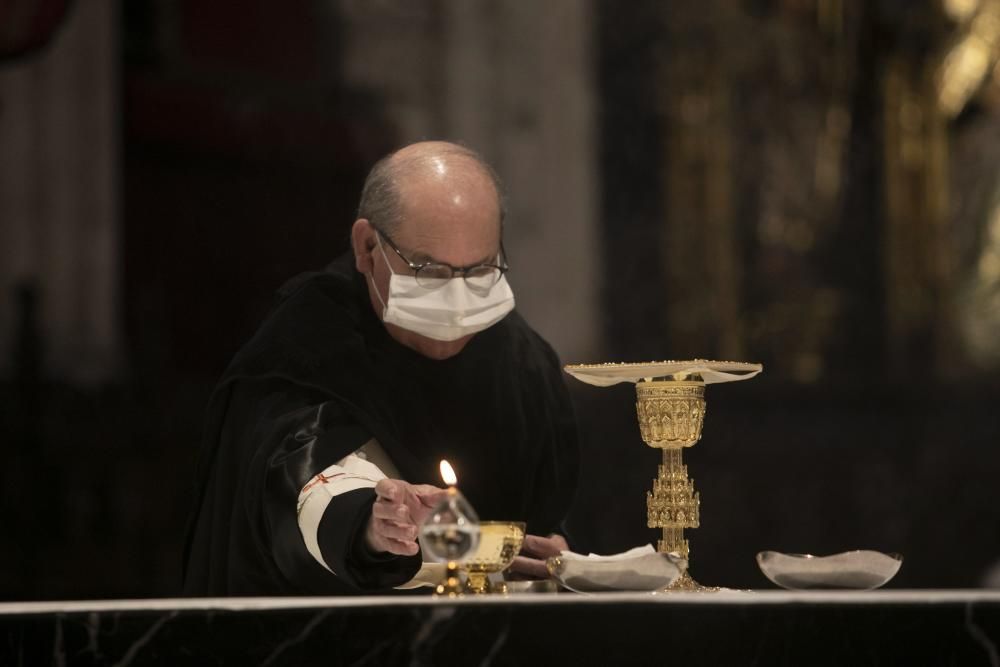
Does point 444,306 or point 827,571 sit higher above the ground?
point 444,306

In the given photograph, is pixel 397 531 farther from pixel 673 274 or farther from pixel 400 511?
pixel 673 274

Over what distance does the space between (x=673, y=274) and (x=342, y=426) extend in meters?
5.34

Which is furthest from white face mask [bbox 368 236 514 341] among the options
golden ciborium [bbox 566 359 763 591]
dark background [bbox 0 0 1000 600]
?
dark background [bbox 0 0 1000 600]

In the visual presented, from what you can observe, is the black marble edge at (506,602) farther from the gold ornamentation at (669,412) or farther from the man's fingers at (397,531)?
the gold ornamentation at (669,412)

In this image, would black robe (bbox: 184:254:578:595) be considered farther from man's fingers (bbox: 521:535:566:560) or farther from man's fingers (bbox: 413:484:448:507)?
man's fingers (bbox: 413:484:448:507)

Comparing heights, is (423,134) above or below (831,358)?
above

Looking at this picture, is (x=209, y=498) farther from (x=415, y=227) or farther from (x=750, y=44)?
(x=750, y=44)

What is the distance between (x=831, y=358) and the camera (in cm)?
847

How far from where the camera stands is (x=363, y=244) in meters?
3.25

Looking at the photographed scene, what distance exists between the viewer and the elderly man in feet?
9.77

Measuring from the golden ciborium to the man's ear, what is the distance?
1.78 ft

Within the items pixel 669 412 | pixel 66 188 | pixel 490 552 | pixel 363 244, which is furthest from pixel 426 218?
pixel 66 188

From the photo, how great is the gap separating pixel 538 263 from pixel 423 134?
33.0 inches

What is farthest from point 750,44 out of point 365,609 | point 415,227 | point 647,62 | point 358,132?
point 365,609
